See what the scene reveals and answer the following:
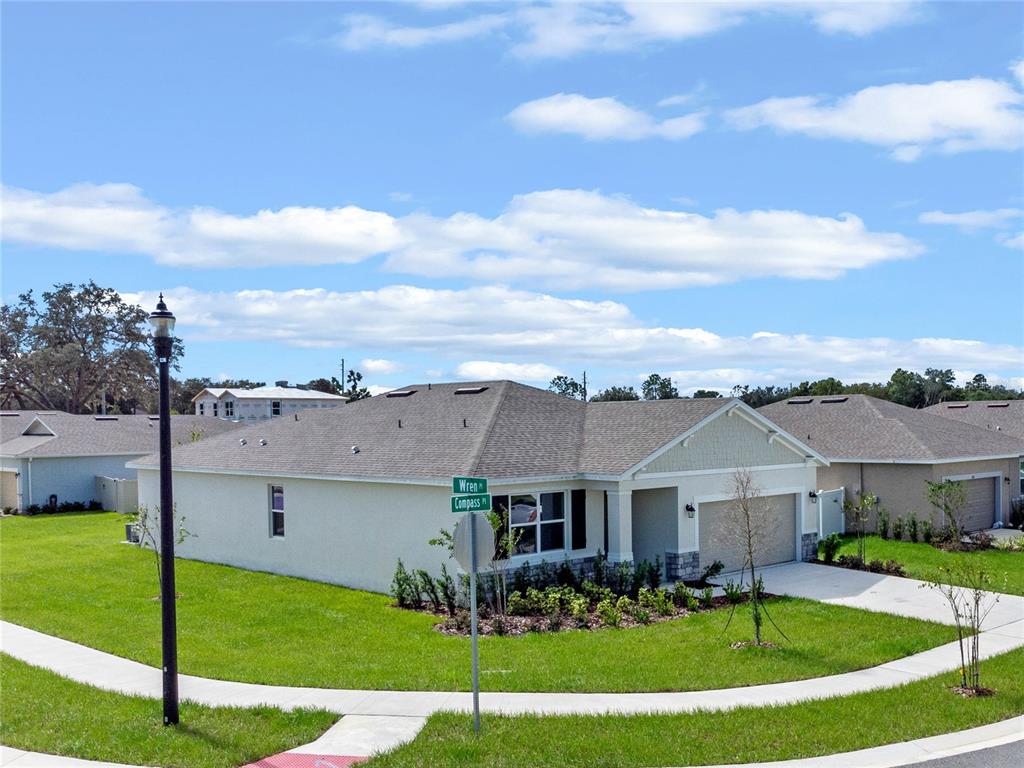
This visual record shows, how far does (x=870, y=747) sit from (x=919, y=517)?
19393 mm

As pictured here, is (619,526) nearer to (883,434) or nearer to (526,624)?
(526,624)

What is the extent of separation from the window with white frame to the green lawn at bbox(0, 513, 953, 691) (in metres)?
1.75

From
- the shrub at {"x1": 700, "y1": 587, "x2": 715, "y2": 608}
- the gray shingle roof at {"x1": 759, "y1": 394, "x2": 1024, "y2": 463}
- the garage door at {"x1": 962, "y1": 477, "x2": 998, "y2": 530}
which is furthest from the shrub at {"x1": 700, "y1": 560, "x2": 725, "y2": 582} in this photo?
the garage door at {"x1": 962, "y1": 477, "x2": 998, "y2": 530}

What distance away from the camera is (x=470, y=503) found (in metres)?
10.8

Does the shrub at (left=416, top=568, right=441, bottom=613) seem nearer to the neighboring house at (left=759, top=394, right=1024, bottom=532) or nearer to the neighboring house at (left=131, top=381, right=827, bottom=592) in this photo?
the neighboring house at (left=131, top=381, right=827, bottom=592)

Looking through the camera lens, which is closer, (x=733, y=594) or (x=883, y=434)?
(x=733, y=594)

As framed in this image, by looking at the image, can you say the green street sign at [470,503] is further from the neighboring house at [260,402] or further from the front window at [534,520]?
the neighboring house at [260,402]

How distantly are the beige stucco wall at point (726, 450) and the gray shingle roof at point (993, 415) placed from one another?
62.9 feet

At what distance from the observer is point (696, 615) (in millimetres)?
17078

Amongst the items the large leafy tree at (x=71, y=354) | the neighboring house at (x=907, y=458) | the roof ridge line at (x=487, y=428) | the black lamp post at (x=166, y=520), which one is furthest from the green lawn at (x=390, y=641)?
the large leafy tree at (x=71, y=354)

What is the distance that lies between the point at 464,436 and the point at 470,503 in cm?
1019

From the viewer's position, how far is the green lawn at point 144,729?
32.2 ft

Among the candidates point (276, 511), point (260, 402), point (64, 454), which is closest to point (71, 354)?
point (260, 402)

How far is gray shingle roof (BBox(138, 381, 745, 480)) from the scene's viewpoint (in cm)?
1983
